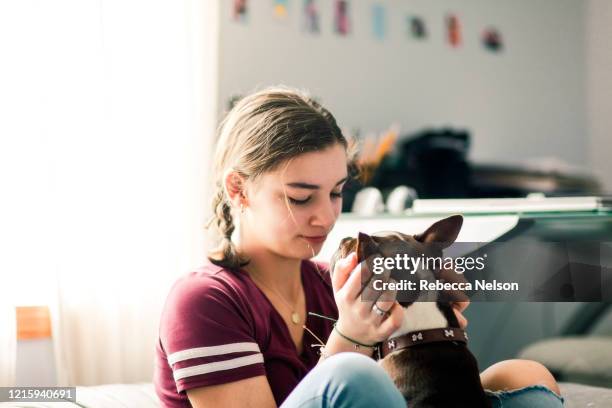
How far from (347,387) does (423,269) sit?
149 mm

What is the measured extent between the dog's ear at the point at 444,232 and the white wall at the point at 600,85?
2276 mm

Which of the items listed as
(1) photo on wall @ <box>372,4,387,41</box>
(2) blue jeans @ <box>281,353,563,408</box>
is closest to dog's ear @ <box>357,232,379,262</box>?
(2) blue jeans @ <box>281,353,563,408</box>

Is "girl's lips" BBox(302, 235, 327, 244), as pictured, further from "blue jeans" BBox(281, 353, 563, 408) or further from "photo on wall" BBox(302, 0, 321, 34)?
"photo on wall" BBox(302, 0, 321, 34)

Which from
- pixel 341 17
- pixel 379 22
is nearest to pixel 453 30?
pixel 379 22

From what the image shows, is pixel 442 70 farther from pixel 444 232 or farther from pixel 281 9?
pixel 444 232

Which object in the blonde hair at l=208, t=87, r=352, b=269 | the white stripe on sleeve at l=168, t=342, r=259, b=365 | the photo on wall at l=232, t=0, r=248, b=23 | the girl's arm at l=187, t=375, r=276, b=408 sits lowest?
the girl's arm at l=187, t=375, r=276, b=408

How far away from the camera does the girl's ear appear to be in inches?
37.5

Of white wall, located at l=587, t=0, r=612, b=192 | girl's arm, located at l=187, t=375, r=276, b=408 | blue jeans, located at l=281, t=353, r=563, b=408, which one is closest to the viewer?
blue jeans, located at l=281, t=353, r=563, b=408

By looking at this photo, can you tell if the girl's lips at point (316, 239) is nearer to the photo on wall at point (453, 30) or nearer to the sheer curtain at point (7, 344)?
the sheer curtain at point (7, 344)

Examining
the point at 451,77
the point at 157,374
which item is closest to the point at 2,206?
the point at 157,374

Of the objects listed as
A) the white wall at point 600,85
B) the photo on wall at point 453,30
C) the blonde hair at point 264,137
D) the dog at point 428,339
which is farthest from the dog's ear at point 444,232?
the white wall at point 600,85

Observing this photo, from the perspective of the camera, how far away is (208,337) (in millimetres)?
847

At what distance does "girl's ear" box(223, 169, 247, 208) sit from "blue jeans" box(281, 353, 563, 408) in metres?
0.32

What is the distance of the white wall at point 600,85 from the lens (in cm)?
276
